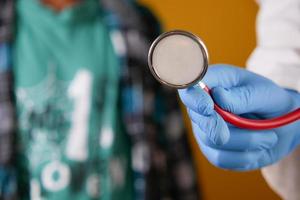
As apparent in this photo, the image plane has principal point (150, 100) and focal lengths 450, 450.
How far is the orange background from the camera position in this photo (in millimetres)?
1079

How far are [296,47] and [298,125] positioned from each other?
114 mm

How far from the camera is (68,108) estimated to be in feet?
3.03

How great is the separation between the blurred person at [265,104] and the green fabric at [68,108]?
352 mm

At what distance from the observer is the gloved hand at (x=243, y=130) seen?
0.53m

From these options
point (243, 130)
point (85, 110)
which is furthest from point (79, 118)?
point (243, 130)

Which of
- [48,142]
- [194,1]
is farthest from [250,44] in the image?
[48,142]

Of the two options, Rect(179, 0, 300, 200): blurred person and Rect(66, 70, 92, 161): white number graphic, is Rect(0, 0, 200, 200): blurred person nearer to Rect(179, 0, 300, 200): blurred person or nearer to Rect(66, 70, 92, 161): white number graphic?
Rect(66, 70, 92, 161): white number graphic

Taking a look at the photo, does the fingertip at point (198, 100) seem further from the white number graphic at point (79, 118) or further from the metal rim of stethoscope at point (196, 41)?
the white number graphic at point (79, 118)

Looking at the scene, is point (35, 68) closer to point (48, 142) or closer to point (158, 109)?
point (48, 142)

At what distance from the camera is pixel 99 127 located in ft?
3.10

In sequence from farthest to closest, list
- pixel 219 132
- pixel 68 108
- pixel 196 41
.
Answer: pixel 68 108 < pixel 219 132 < pixel 196 41

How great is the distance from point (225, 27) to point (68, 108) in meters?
Result: 0.43

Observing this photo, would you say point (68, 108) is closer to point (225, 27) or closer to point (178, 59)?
point (225, 27)

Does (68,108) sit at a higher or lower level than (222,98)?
lower
